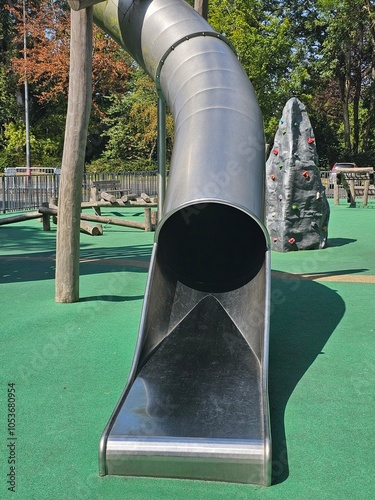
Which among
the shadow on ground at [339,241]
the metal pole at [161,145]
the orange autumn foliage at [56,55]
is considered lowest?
the shadow on ground at [339,241]

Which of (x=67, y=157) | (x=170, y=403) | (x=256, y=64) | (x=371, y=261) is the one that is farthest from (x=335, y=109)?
(x=170, y=403)

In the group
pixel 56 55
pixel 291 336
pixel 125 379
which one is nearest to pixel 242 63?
pixel 56 55

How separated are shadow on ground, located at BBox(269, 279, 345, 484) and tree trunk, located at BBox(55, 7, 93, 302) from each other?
2.45 metres

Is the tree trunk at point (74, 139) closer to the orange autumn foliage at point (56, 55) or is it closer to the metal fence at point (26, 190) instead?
the metal fence at point (26, 190)

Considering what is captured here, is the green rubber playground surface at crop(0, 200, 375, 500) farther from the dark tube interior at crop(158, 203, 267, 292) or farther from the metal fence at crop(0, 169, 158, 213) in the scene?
the metal fence at crop(0, 169, 158, 213)

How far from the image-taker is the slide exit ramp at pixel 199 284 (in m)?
3.59

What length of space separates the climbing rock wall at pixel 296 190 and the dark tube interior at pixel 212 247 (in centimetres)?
578

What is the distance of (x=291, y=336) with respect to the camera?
629 cm

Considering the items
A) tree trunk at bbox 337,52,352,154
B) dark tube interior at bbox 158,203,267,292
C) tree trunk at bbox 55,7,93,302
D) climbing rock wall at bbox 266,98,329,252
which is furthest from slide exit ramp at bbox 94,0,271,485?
tree trunk at bbox 337,52,352,154

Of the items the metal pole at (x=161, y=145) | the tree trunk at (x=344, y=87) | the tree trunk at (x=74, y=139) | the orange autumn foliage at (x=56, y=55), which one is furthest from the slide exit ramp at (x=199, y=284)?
the tree trunk at (x=344, y=87)

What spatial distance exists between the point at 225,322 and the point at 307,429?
5.02 ft

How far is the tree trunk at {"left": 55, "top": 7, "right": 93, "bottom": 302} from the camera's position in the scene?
7078 millimetres

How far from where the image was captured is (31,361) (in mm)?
5531

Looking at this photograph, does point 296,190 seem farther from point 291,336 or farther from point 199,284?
point 199,284
